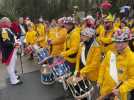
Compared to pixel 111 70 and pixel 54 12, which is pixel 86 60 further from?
pixel 54 12

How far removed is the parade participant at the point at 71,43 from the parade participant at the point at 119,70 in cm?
218

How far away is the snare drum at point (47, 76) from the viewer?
8.62 metres

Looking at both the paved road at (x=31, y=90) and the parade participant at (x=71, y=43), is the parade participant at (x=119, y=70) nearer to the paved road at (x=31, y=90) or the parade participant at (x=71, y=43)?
the parade participant at (x=71, y=43)

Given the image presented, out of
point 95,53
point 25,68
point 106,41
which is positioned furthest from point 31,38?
point 95,53

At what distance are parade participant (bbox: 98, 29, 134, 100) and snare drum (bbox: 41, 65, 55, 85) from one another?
3512 millimetres

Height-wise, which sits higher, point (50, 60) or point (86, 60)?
point (86, 60)

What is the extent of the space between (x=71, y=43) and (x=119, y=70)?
99.8 inches

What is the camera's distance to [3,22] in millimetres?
9359

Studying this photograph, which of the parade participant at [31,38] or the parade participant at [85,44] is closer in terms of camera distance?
the parade participant at [85,44]

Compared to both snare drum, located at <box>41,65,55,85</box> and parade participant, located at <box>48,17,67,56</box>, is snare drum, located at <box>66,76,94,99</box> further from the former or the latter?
snare drum, located at <box>41,65,55,85</box>

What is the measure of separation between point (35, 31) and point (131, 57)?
8549mm

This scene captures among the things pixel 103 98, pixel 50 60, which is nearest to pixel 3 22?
pixel 50 60

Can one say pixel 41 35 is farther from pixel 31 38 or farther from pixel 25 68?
pixel 25 68

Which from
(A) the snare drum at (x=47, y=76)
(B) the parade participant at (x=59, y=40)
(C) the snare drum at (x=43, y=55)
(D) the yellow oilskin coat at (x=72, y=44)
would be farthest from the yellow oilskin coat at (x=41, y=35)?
(D) the yellow oilskin coat at (x=72, y=44)
